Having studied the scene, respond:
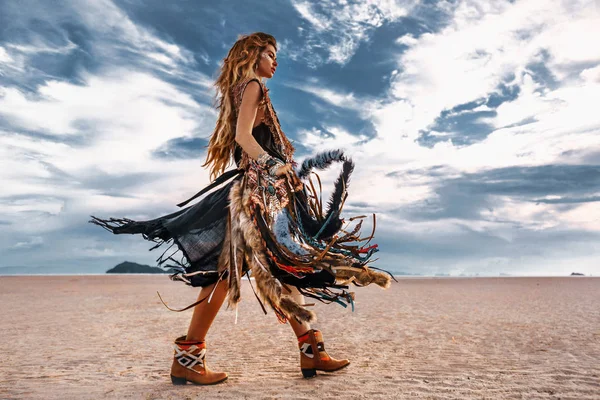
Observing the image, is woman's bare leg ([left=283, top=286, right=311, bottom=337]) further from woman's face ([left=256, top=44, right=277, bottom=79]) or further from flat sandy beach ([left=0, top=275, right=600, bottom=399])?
woman's face ([left=256, top=44, right=277, bottom=79])

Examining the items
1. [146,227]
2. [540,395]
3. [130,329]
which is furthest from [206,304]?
[130,329]

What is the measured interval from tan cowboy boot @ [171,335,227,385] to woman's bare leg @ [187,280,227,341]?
0.07 metres

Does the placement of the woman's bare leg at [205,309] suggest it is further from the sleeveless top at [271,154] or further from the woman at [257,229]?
the sleeveless top at [271,154]

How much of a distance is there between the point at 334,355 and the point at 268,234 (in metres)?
2.20

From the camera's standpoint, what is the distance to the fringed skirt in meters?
3.31

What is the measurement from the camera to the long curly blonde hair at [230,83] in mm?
3717

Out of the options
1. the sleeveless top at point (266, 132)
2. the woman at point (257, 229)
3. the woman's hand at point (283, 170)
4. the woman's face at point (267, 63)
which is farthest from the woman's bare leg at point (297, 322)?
the woman's face at point (267, 63)

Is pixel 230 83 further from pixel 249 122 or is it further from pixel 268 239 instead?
pixel 268 239

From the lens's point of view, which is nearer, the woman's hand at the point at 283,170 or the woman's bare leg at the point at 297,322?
the woman's hand at the point at 283,170

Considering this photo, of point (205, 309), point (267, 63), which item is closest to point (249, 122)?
point (267, 63)

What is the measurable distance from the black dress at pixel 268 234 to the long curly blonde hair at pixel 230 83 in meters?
0.12

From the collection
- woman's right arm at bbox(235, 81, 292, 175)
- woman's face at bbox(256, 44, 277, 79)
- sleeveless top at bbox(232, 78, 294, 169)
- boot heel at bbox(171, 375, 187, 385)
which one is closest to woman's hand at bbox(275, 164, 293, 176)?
woman's right arm at bbox(235, 81, 292, 175)

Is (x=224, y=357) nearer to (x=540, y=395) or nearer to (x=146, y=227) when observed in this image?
(x=146, y=227)

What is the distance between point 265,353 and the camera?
514 cm
